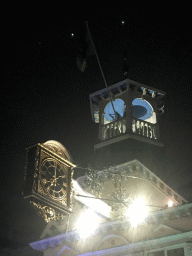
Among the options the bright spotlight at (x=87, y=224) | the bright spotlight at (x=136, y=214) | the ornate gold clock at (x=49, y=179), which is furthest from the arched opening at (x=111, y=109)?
the ornate gold clock at (x=49, y=179)

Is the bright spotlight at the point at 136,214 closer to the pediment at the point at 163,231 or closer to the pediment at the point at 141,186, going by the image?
the pediment at the point at 163,231

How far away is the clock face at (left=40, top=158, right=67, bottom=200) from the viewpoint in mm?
7602

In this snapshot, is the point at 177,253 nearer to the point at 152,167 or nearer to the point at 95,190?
the point at 95,190

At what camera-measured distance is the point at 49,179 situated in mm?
7754

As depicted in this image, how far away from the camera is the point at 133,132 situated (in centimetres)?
1633


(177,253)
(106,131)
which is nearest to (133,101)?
(106,131)

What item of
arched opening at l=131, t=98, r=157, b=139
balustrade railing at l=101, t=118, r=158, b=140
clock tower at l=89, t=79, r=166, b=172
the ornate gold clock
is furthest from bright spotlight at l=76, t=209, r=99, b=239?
arched opening at l=131, t=98, r=157, b=139

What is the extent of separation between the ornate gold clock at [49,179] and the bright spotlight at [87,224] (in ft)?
11.9

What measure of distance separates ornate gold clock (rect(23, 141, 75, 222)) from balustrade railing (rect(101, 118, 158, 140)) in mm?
8485

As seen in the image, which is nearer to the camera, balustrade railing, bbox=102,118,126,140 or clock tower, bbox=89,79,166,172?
clock tower, bbox=89,79,166,172

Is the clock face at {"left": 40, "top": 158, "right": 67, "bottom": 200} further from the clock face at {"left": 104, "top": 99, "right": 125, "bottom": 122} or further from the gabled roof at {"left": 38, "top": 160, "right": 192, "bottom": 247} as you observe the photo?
the clock face at {"left": 104, "top": 99, "right": 125, "bottom": 122}

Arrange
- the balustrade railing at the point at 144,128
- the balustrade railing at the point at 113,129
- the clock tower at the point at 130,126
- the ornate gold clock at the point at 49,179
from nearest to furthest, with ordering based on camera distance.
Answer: the ornate gold clock at the point at 49,179, the clock tower at the point at 130,126, the balustrade railing at the point at 144,128, the balustrade railing at the point at 113,129

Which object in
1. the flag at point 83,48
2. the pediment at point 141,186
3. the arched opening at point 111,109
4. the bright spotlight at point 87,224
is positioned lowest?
the bright spotlight at point 87,224

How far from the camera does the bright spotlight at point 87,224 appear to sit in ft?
37.9
